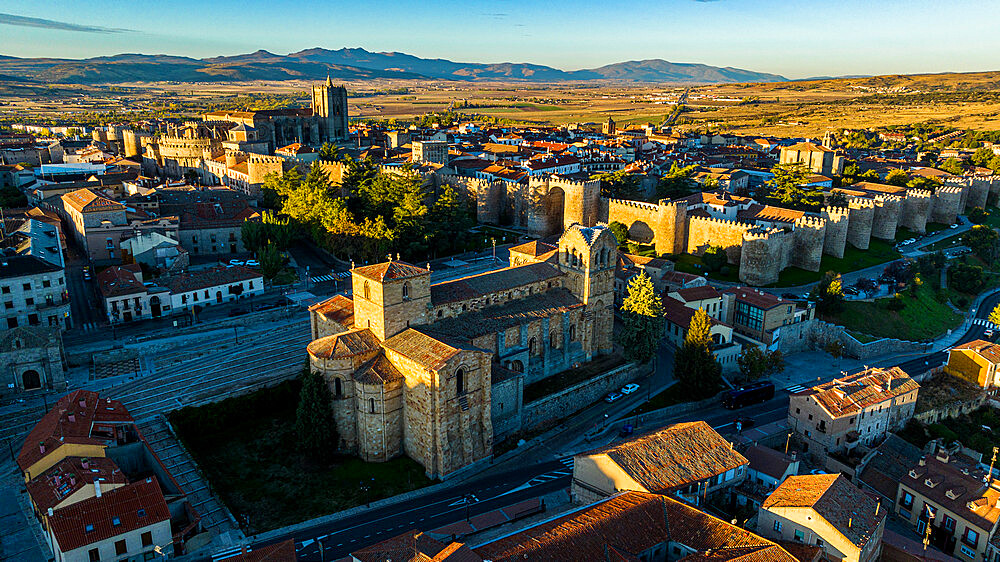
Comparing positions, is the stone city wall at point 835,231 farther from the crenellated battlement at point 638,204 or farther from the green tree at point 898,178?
the green tree at point 898,178

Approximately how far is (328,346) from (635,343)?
22.6 meters

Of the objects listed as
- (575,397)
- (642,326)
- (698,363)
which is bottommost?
(575,397)

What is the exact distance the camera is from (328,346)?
1560 inches

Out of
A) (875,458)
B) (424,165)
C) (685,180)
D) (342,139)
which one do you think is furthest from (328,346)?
(342,139)

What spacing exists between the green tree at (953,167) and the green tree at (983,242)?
3362 centimetres

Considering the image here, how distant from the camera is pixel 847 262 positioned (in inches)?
3017

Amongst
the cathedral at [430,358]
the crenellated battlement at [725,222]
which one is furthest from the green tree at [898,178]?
the cathedral at [430,358]

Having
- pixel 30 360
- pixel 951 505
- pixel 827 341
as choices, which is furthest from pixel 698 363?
pixel 30 360

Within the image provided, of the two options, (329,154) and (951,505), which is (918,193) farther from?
(329,154)

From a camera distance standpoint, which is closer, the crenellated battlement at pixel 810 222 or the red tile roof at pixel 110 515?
the red tile roof at pixel 110 515

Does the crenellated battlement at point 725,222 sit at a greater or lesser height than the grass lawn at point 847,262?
greater

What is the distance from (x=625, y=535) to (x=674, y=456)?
25.6 feet

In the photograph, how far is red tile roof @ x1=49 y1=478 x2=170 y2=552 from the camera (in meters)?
29.4

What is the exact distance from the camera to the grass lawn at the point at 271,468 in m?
35.8
